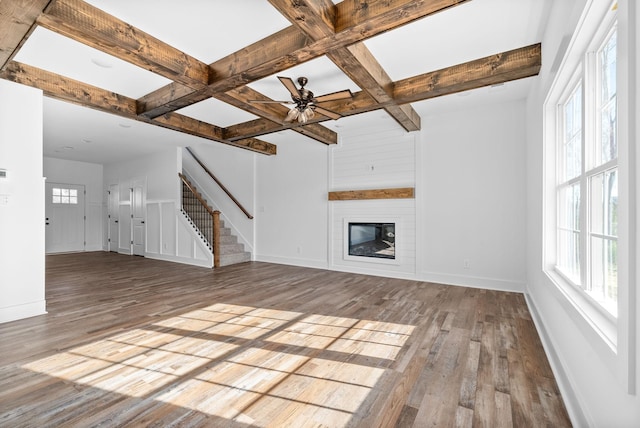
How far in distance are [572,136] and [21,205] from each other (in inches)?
207

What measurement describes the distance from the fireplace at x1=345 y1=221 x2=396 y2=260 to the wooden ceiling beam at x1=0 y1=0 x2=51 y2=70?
4.80 m

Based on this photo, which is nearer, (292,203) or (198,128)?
(198,128)

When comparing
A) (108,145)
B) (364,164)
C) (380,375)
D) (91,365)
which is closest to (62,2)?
(91,365)

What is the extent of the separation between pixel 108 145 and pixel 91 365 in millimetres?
5926

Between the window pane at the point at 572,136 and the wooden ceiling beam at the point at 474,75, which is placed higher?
the wooden ceiling beam at the point at 474,75

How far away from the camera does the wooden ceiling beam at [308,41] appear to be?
208 cm

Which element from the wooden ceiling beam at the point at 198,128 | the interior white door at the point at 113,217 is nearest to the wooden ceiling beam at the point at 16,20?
the wooden ceiling beam at the point at 198,128

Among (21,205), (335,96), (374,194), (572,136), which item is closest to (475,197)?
(374,194)

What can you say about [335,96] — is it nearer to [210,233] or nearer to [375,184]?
[375,184]

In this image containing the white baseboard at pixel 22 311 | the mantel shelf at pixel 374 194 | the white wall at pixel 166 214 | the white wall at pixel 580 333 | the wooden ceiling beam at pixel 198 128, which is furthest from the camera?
the white wall at pixel 166 214

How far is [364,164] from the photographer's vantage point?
18.6 ft

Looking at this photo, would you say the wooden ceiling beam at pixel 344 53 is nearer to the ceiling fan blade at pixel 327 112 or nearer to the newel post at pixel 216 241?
the ceiling fan blade at pixel 327 112

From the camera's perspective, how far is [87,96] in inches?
145

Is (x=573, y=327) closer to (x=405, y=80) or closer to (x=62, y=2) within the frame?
(x=405, y=80)
